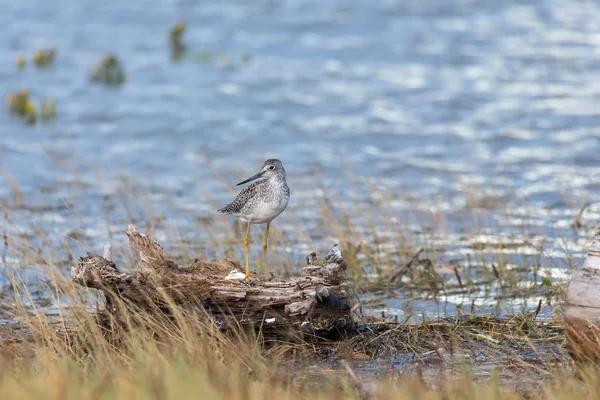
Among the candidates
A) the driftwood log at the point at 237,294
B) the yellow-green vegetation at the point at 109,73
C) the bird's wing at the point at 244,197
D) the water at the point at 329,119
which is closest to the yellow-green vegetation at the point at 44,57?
the water at the point at 329,119

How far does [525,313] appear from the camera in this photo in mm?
8266

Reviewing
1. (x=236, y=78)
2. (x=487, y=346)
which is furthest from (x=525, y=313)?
(x=236, y=78)

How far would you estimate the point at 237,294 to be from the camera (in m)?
7.26

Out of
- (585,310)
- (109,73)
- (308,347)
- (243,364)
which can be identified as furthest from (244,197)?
(109,73)

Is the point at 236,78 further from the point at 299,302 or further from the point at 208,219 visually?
the point at 299,302

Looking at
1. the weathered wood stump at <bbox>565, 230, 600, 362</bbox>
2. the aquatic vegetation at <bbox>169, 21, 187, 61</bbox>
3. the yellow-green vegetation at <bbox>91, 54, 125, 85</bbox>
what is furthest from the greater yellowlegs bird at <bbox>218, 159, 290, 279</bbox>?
the aquatic vegetation at <bbox>169, 21, 187, 61</bbox>

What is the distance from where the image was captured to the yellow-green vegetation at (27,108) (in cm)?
2006

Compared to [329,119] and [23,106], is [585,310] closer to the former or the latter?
[329,119]

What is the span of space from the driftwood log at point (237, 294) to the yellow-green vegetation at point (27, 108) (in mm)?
13650

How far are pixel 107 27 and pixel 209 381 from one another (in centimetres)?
2317

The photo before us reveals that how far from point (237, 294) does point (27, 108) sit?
1412cm

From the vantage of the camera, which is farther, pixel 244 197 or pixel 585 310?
pixel 244 197

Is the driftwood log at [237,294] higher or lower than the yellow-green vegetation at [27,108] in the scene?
lower

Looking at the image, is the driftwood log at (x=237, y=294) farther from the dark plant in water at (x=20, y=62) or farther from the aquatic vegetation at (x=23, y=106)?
the dark plant in water at (x=20, y=62)
